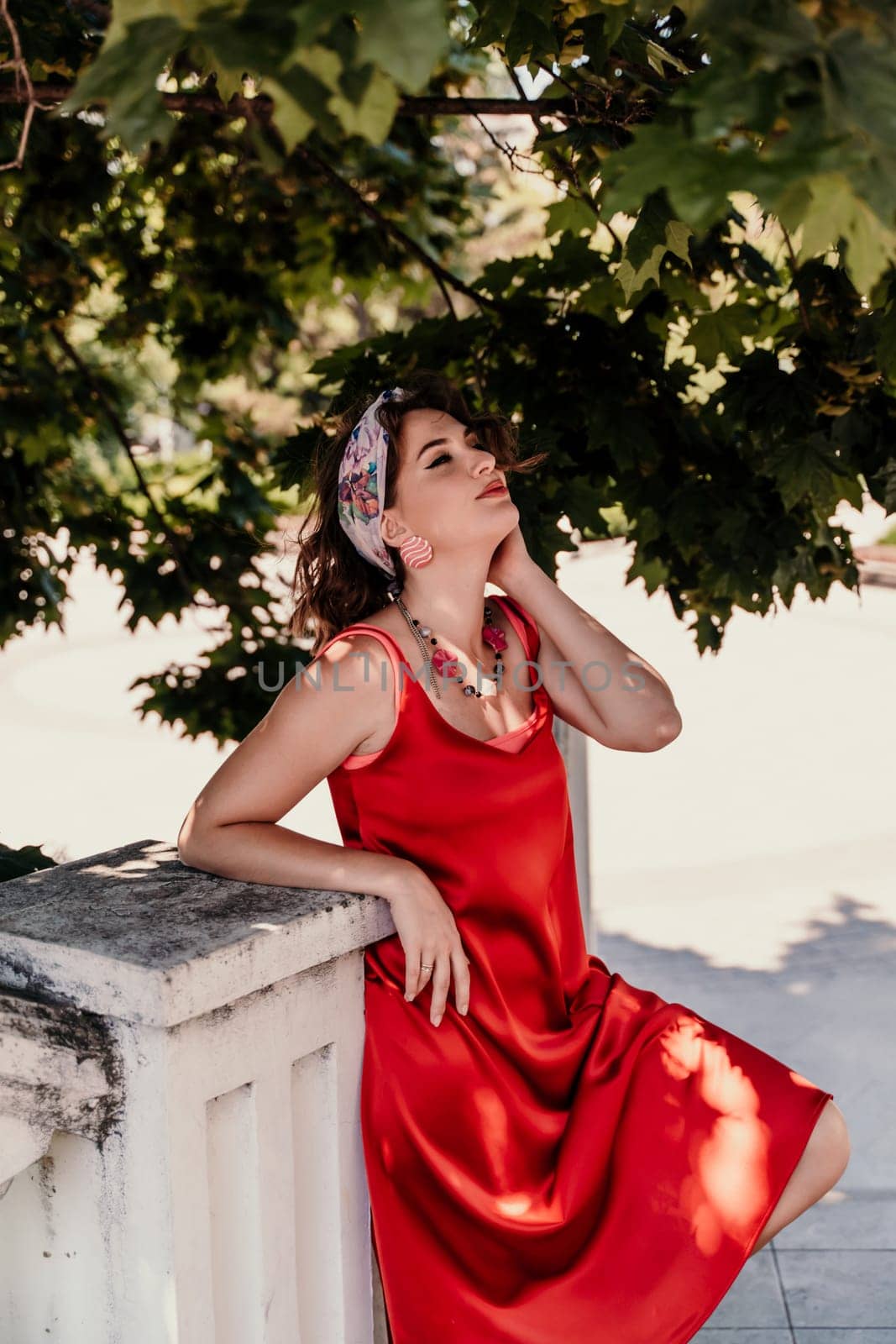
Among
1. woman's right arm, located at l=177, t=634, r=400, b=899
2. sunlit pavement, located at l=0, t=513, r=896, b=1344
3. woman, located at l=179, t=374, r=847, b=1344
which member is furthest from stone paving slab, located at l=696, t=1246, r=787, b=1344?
woman's right arm, located at l=177, t=634, r=400, b=899

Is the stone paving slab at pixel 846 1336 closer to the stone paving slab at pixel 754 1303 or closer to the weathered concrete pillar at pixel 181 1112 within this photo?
the stone paving slab at pixel 754 1303

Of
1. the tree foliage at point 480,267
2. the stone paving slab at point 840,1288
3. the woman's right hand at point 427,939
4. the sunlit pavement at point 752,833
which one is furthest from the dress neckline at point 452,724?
the stone paving slab at point 840,1288

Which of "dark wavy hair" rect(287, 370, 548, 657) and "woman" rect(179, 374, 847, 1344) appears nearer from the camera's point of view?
"woman" rect(179, 374, 847, 1344)

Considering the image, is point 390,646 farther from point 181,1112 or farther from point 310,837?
point 181,1112

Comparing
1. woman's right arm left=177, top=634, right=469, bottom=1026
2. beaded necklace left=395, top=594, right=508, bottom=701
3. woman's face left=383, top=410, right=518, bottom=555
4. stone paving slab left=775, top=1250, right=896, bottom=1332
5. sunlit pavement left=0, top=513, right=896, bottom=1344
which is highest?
woman's face left=383, top=410, right=518, bottom=555

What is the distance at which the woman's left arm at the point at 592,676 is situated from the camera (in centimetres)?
251

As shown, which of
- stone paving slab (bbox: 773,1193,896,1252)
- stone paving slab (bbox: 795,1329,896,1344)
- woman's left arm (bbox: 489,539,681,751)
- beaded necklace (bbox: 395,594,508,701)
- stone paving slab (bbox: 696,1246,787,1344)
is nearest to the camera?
beaded necklace (bbox: 395,594,508,701)

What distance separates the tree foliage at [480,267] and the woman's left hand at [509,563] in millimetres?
358

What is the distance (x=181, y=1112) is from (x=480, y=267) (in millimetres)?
2938

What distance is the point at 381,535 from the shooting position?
2457 mm

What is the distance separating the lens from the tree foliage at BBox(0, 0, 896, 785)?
3.55ft

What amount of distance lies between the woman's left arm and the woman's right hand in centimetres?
59

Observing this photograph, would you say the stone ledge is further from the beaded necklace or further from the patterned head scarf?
the patterned head scarf

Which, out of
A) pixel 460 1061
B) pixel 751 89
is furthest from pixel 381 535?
pixel 751 89
